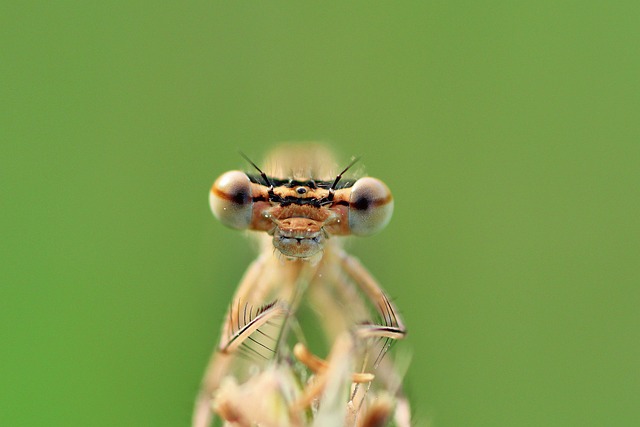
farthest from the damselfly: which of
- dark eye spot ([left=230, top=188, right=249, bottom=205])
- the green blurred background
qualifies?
the green blurred background

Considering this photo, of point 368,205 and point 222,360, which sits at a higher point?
point 368,205

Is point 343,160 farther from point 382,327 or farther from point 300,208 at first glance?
point 382,327

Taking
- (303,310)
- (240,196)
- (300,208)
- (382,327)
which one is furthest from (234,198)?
(303,310)

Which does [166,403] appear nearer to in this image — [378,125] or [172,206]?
[172,206]

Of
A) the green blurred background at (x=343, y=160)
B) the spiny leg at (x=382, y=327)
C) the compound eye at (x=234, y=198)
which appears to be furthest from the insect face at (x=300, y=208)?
the green blurred background at (x=343, y=160)

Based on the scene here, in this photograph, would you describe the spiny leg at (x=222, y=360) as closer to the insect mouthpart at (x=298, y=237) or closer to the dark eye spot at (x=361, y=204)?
the insect mouthpart at (x=298, y=237)

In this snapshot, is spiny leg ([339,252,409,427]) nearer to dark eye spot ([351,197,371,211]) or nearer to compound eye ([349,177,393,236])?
compound eye ([349,177,393,236])

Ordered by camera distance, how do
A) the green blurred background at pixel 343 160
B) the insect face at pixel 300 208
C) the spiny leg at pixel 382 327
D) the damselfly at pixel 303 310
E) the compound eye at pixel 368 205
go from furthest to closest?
the green blurred background at pixel 343 160, the compound eye at pixel 368 205, the insect face at pixel 300 208, the spiny leg at pixel 382 327, the damselfly at pixel 303 310

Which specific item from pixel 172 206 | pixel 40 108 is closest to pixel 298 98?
pixel 172 206
